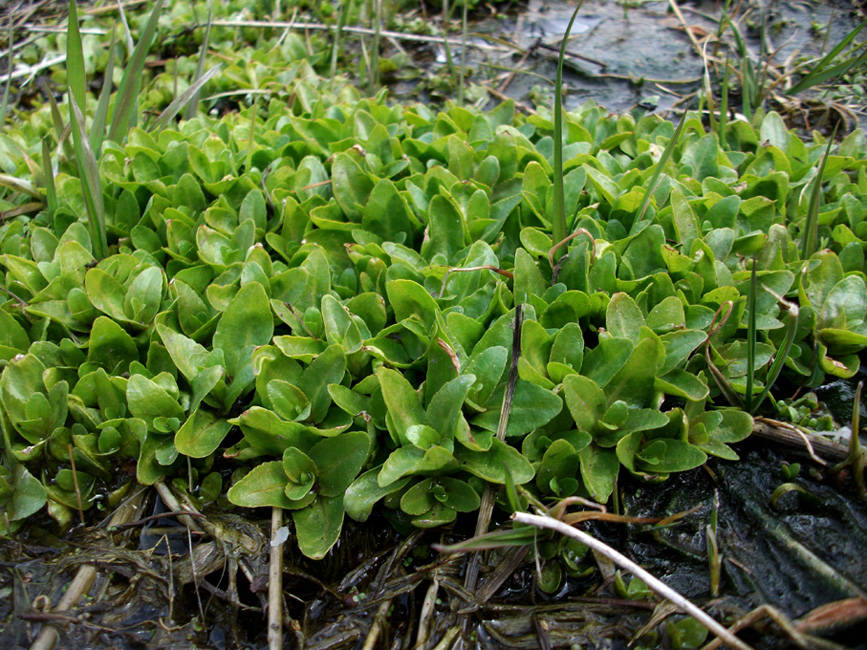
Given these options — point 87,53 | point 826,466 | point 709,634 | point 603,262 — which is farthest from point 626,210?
point 87,53

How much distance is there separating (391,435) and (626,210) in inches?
43.8

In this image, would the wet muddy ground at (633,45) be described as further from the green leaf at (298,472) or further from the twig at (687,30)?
the green leaf at (298,472)

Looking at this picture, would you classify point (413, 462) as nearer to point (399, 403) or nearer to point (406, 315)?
point (399, 403)

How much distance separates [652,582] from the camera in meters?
1.30

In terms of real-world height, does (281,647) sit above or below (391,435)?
below

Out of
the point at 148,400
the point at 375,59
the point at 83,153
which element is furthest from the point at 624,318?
the point at 375,59

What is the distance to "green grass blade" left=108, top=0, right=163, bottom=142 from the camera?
229 cm

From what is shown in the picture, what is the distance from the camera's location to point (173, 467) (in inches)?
68.1

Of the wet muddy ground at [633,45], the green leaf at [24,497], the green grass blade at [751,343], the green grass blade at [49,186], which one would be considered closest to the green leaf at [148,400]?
the green leaf at [24,497]

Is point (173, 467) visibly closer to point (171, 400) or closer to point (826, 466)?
point (171, 400)

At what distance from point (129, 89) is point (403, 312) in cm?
152

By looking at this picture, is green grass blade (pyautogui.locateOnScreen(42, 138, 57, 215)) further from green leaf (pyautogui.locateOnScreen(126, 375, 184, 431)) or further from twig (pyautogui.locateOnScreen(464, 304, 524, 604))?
twig (pyautogui.locateOnScreen(464, 304, 524, 604))

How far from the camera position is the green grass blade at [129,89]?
229 cm

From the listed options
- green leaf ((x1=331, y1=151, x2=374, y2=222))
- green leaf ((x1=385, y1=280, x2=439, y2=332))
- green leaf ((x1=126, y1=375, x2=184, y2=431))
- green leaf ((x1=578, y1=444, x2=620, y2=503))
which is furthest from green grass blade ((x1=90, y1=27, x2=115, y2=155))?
green leaf ((x1=578, y1=444, x2=620, y2=503))
